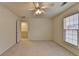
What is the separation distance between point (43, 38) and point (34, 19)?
73.4 inches

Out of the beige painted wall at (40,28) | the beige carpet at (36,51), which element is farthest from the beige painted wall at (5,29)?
the beige painted wall at (40,28)

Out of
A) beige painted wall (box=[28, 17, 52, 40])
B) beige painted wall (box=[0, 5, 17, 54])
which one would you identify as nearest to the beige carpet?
beige painted wall (box=[0, 5, 17, 54])

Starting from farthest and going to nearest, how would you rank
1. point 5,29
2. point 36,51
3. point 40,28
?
point 40,28, point 36,51, point 5,29

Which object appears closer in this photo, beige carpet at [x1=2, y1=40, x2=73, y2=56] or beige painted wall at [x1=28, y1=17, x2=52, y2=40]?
beige carpet at [x1=2, y1=40, x2=73, y2=56]

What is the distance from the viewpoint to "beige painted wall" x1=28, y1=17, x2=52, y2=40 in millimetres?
10062

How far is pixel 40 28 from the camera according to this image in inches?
398

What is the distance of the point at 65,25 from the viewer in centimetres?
587

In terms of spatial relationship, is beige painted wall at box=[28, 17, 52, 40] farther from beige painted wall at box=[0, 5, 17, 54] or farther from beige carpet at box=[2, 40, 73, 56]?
beige painted wall at box=[0, 5, 17, 54]

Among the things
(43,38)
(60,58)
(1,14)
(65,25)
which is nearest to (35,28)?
(43,38)

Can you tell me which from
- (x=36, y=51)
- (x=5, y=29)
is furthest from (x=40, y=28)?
(x=5, y=29)

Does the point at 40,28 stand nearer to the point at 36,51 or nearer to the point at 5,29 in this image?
the point at 36,51

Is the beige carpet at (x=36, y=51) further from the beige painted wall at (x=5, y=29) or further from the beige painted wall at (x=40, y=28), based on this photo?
the beige painted wall at (x=40, y=28)

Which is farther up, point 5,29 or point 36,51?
point 5,29

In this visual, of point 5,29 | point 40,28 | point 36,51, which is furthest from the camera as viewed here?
point 40,28
